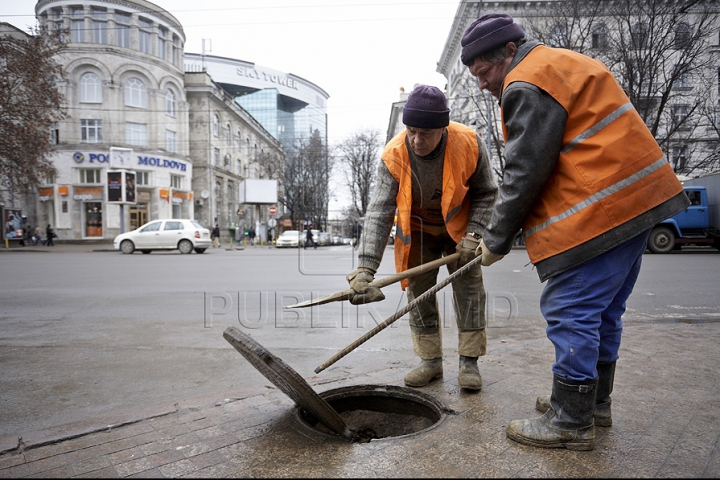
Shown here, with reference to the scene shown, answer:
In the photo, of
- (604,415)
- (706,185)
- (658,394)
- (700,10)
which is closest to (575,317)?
(604,415)

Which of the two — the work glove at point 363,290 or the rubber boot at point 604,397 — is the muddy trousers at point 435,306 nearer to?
the work glove at point 363,290

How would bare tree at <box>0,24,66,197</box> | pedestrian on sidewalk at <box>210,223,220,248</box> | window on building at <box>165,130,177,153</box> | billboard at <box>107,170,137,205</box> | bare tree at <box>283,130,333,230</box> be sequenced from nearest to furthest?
bare tree at <box>0,24,66,197</box>
billboard at <box>107,170,137,205</box>
pedestrian on sidewalk at <box>210,223,220,248</box>
window on building at <box>165,130,177,153</box>
bare tree at <box>283,130,333,230</box>

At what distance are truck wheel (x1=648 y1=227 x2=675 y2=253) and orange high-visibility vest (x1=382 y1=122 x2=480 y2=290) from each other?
1534cm

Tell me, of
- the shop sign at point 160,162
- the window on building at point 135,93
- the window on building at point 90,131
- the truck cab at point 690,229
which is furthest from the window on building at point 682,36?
the window on building at point 90,131

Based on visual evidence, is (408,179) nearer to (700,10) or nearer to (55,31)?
(700,10)

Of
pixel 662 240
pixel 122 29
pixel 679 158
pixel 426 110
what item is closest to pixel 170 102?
pixel 122 29

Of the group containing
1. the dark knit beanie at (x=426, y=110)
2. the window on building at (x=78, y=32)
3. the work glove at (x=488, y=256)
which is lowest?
the work glove at (x=488, y=256)

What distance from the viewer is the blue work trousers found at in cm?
189

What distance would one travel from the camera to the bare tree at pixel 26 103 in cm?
1894

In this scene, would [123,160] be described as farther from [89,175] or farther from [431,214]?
[431,214]

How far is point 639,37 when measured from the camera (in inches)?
720

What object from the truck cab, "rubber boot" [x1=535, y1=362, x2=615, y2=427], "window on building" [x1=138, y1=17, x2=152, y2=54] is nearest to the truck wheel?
the truck cab

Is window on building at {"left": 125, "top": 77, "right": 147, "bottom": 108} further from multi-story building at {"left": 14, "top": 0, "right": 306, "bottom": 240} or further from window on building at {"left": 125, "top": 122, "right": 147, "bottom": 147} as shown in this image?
window on building at {"left": 125, "top": 122, "right": 147, "bottom": 147}

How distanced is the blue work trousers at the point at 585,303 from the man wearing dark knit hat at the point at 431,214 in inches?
30.5
